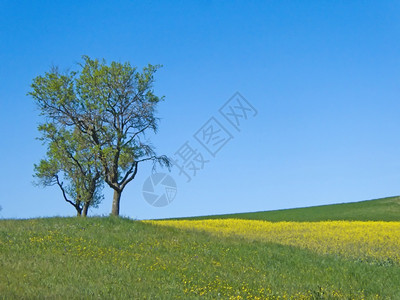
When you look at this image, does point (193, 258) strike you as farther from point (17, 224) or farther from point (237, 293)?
point (17, 224)

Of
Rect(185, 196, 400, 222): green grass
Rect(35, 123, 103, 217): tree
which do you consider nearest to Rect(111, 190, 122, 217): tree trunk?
Rect(35, 123, 103, 217): tree

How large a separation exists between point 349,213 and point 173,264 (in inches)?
1592

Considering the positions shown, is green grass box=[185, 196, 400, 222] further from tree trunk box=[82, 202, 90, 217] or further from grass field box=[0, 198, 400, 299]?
grass field box=[0, 198, 400, 299]

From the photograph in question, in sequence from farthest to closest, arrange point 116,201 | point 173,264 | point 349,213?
point 349,213, point 116,201, point 173,264

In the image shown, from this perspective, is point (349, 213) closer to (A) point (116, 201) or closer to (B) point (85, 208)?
(A) point (116, 201)

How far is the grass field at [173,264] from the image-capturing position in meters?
12.2

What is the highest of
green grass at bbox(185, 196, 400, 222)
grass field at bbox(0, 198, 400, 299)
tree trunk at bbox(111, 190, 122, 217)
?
tree trunk at bbox(111, 190, 122, 217)

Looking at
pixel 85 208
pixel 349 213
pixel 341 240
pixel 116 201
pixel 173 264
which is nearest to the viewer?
pixel 173 264

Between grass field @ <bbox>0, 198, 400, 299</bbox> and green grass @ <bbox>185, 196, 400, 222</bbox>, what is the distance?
2365 centimetres

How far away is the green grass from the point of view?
48.3m

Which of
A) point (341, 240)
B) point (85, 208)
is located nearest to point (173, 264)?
point (341, 240)

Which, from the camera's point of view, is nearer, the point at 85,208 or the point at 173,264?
the point at 173,264

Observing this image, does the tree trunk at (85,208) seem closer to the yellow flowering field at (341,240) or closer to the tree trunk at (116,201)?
the tree trunk at (116,201)

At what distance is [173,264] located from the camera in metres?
15.8
